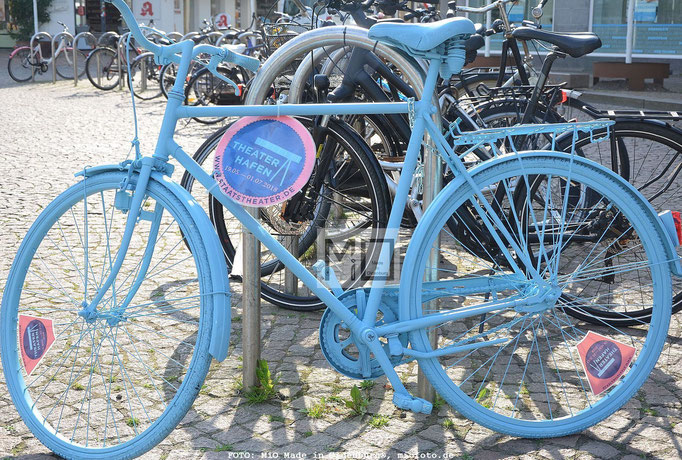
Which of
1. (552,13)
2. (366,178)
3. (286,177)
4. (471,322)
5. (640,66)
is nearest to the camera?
(286,177)

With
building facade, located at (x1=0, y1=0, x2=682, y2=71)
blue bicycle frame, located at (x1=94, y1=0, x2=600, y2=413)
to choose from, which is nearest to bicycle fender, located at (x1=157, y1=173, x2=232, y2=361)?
blue bicycle frame, located at (x1=94, y1=0, x2=600, y2=413)

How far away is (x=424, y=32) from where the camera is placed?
2701mm

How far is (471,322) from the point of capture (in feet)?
13.6

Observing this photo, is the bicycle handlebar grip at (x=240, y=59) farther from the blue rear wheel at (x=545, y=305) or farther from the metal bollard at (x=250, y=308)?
the blue rear wheel at (x=545, y=305)

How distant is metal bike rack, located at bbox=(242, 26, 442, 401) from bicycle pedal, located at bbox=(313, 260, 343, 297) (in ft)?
0.97

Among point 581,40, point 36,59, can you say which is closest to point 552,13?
point 36,59

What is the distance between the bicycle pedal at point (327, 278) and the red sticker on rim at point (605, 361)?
89 cm

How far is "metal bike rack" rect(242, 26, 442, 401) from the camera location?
3074 mm

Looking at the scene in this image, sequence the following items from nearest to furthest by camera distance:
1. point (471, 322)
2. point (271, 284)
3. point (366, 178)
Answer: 1. point (366, 178)
2. point (471, 322)
3. point (271, 284)

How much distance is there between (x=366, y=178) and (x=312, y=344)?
0.81 metres

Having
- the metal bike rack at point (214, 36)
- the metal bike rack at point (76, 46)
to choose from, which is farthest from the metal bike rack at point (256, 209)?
the metal bike rack at point (76, 46)

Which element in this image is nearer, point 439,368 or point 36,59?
point 439,368

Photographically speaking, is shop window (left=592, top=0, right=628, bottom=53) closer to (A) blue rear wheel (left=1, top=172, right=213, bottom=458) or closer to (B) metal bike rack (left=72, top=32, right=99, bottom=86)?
(B) metal bike rack (left=72, top=32, right=99, bottom=86)

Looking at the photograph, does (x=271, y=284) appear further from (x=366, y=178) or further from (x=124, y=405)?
(x=124, y=405)
